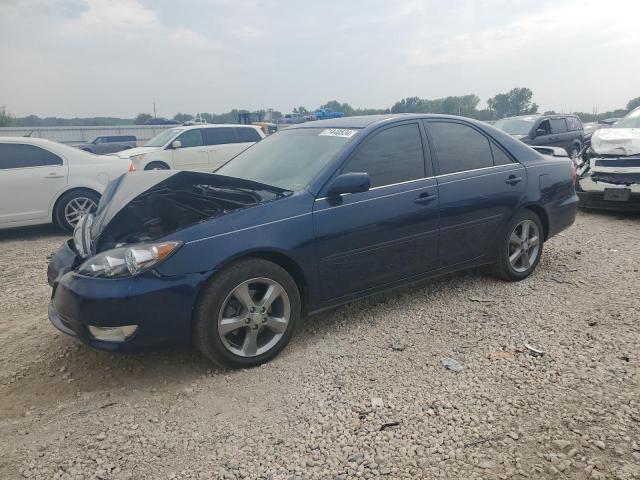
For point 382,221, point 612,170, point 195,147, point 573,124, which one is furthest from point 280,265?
point 573,124

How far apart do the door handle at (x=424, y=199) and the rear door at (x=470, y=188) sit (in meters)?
0.11

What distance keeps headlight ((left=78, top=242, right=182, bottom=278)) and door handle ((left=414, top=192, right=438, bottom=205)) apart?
1883 mm

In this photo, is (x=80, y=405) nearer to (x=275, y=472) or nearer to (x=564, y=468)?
(x=275, y=472)

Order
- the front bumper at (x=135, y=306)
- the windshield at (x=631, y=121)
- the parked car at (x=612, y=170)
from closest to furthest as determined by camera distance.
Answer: the front bumper at (x=135, y=306) < the parked car at (x=612, y=170) < the windshield at (x=631, y=121)

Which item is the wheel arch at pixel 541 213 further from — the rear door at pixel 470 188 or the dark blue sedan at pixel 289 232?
the rear door at pixel 470 188

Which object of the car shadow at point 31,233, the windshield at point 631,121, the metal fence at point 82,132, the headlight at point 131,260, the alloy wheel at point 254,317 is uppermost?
the metal fence at point 82,132

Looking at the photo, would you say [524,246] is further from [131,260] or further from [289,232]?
[131,260]

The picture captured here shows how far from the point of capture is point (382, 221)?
3527 millimetres

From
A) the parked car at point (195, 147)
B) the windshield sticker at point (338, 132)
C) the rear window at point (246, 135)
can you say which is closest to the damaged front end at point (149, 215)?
the windshield sticker at point (338, 132)

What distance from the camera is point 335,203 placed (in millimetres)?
3350

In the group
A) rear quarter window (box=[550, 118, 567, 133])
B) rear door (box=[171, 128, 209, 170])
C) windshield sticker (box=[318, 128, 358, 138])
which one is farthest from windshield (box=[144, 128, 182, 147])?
rear quarter window (box=[550, 118, 567, 133])

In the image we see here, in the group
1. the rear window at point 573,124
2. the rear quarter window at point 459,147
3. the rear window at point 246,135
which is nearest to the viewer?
the rear quarter window at point 459,147

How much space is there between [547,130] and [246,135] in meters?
8.42

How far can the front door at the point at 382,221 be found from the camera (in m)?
3.34
